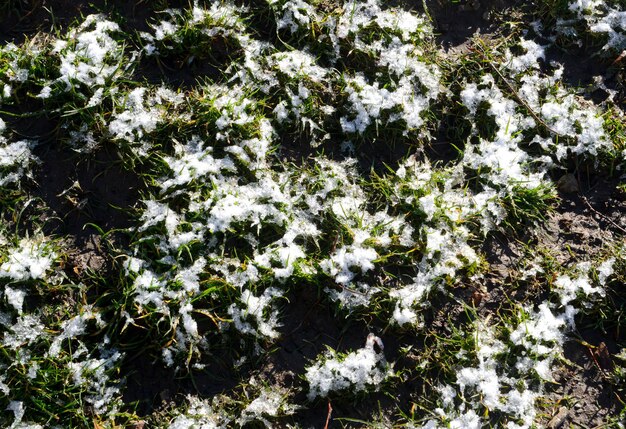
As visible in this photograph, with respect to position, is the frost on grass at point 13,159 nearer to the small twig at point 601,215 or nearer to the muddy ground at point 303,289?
the muddy ground at point 303,289

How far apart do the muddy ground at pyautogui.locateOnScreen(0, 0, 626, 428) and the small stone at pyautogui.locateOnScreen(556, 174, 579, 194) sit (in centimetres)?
1

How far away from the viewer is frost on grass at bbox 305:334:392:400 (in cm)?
340

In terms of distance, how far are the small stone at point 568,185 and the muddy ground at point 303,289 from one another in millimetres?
14

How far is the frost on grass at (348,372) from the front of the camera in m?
3.40

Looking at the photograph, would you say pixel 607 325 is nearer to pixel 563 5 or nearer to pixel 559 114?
pixel 559 114

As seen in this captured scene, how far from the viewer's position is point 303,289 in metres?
3.63

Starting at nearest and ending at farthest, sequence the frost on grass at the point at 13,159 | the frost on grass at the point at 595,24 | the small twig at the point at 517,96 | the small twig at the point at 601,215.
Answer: the frost on grass at the point at 13,159 < the small twig at the point at 601,215 < the small twig at the point at 517,96 < the frost on grass at the point at 595,24

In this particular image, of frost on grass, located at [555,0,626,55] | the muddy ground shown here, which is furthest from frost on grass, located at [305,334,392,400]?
frost on grass, located at [555,0,626,55]

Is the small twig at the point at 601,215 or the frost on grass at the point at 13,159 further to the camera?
the small twig at the point at 601,215

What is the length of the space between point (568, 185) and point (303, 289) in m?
1.93

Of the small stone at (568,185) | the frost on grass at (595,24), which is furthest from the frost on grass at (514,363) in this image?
the frost on grass at (595,24)

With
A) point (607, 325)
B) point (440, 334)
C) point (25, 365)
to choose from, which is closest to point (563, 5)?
point (607, 325)

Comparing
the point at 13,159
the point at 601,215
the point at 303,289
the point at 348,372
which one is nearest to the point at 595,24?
the point at 601,215

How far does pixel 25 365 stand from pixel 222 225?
1261 mm
